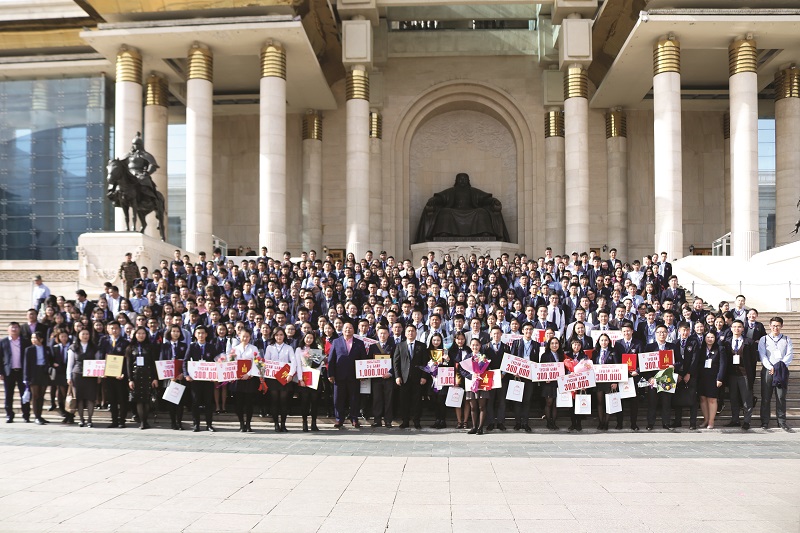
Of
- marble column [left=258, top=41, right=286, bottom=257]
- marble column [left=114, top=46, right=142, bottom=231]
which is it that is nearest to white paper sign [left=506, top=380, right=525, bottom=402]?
marble column [left=258, top=41, right=286, bottom=257]

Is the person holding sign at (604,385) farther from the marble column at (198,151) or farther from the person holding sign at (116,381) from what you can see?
the marble column at (198,151)

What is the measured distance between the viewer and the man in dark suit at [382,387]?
11.9 metres

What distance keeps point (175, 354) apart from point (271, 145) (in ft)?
45.3

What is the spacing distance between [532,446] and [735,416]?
4095 millimetres

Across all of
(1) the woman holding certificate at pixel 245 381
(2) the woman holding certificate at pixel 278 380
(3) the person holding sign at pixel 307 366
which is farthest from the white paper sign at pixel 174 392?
(3) the person holding sign at pixel 307 366

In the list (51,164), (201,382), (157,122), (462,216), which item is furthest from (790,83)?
(51,164)

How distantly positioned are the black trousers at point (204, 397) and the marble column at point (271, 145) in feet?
42.5

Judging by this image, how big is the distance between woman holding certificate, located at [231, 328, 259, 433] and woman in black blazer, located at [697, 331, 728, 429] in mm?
7072

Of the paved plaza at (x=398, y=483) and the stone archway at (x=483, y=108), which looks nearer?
the paved plaza at (x=398, y=483)

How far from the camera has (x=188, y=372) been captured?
38.3 ft

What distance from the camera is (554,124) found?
98.8 ft

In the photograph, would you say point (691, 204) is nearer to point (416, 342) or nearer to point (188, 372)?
point (416, 342)

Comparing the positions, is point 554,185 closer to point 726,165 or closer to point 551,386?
point 726,165

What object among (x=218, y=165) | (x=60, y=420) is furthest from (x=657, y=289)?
(x=218, y=165)
